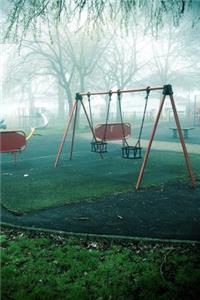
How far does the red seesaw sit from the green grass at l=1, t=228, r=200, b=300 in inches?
228

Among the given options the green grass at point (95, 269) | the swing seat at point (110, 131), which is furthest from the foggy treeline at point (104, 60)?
the green grass at point (95, 269)

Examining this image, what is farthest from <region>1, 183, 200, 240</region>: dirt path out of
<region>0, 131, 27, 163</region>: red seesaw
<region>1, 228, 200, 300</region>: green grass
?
<region>0, 131, 27, 163</region>: red seesaw

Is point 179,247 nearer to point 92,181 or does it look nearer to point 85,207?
point 85,207

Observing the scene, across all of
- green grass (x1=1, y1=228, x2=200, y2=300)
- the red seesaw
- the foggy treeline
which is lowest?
green grass (x1=1, y1=228, x2=200, y2=300)

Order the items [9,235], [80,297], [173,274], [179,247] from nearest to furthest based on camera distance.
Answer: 1. [80,297]
2. [173,274]
3. [179,247]
4. [9,235]

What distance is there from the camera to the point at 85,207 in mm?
6066

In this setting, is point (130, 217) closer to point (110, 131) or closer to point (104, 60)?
point (110, 131)

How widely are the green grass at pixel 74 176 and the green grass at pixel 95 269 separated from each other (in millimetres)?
1846

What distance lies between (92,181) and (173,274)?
4741 mm

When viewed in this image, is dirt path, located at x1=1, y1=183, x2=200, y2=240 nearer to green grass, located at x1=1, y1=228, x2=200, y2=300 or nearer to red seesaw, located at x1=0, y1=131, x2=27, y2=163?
green grass, located at x1=1, y1=228, x2=200, y2=300

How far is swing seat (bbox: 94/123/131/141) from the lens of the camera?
11.3 meters

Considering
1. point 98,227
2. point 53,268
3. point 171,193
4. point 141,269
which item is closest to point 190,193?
point 171,193

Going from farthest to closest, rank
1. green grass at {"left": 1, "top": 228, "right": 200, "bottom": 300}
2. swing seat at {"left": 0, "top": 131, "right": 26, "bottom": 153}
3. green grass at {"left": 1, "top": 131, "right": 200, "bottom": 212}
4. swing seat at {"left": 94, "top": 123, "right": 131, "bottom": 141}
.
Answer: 1. swing seat at {"left": 94, "top": 123, "right": 131, "bottom": 141}
2. swing seat at {"left": 0, "top": 131, "right": 26, "bottom": 153}
3. green grass at {"left": 1, "top": 131, "right": 200, "bottom": 212}
4. green grass at {"left": 1, "top": 228, "right": 200, "bottom": 300}

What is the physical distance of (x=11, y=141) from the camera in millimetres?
10219
